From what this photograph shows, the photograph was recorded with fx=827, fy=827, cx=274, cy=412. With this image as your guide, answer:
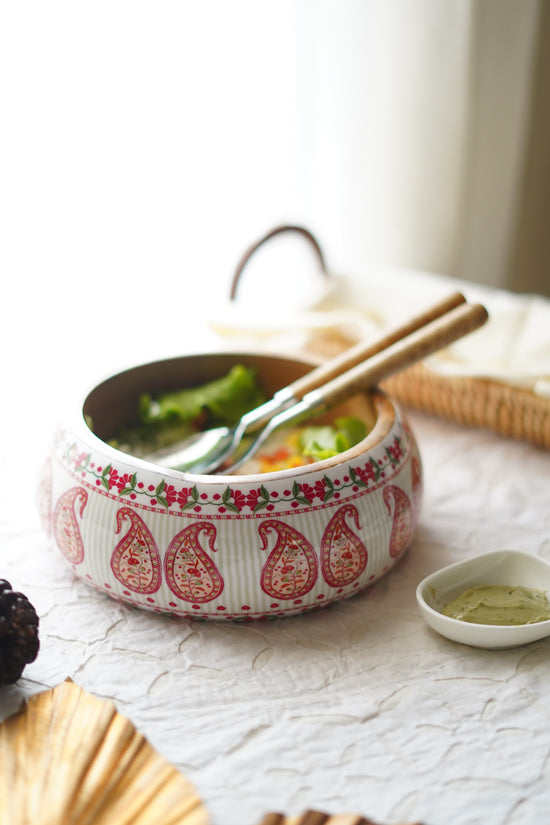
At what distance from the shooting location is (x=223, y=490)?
0.71 m

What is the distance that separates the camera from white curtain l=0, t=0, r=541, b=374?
52.7 inches

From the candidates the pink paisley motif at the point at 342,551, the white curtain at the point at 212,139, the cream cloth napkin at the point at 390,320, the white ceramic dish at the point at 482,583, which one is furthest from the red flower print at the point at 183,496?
the white curtain at the point at 212,139

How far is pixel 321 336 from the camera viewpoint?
1283 mm

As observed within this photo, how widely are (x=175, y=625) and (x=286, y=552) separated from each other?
136 millimetres

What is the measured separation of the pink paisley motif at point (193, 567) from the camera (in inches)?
28.0

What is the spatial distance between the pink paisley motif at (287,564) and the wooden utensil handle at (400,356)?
8.1 inches

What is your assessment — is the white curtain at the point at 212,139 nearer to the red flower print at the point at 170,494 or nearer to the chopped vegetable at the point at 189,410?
the chopped vegetable at the point at 189,410

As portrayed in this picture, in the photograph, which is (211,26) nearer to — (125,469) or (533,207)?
(125,469)

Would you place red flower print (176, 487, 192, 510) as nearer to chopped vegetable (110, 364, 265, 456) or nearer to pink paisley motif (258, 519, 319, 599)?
pink paisley motif (258, 519, 319, 599)

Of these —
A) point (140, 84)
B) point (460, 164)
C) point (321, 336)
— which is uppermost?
point (140, 84)

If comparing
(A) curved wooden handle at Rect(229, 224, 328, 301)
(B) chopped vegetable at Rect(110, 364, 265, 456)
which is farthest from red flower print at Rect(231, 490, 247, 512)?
(A) curved wooden handle at Rect(229, 224, 328, 301)

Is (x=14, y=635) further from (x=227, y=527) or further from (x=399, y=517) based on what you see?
(x=399, y=517)

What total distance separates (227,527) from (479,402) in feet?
1.82

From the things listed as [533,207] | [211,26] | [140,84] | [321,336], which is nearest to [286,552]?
[321,336]
